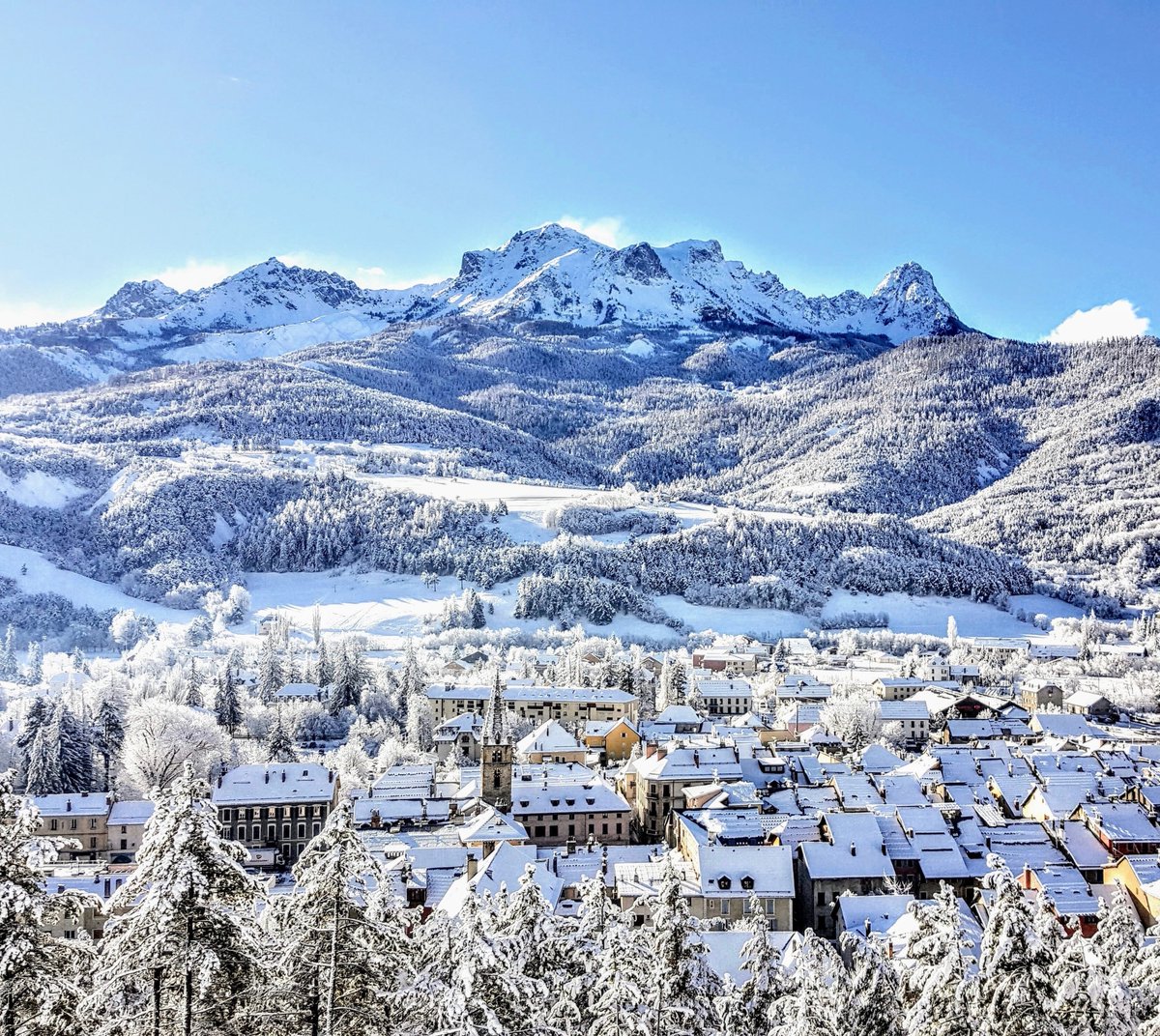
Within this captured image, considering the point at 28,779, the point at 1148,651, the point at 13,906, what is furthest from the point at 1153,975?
the point at 1148,651

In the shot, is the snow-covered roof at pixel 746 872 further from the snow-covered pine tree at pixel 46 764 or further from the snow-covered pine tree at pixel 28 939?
the snow-covered pine tree at pixel 46 764

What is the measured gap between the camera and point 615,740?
94.1 m

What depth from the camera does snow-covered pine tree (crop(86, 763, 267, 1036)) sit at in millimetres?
19469

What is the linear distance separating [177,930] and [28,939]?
→ 255 cm

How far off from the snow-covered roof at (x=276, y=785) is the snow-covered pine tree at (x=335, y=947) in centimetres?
5028

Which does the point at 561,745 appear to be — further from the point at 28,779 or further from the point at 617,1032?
the point at 617,1032

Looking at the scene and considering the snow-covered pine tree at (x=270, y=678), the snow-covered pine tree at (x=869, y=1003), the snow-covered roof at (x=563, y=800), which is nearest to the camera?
the snow-covered pine tree at (x=869, y=1003)

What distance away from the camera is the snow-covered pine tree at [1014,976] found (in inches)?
800

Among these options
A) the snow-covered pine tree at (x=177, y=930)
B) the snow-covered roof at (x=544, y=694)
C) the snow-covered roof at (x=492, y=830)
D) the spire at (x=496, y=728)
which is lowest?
the snow-covered roof at (x=492, y=830)

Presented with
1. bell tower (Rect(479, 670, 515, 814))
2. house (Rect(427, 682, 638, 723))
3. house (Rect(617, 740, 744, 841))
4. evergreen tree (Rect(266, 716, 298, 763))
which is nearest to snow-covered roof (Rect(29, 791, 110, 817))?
evergreen tree (Rect(266, 716, 298, 763))

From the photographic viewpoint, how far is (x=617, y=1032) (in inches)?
913

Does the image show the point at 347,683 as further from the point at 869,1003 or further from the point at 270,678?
the point at 869,1003

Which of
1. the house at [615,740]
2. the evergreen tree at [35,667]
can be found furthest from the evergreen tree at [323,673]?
the house at [615,740]

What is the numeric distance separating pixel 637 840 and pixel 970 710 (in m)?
64.0
